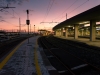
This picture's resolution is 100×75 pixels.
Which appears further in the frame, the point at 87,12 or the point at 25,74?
the point at 87,12

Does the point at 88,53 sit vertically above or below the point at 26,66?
below

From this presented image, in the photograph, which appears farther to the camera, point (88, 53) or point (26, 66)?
point (88, 53)

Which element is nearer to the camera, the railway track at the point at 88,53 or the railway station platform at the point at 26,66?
the railway station platform at the point at 26,66

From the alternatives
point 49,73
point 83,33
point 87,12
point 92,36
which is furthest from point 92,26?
point 83,33

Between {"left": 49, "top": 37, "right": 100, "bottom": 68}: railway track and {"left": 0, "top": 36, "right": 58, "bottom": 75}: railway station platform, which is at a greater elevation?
{"left": 0, "top": 36, "right": 58, "bottom": 75}: railway station platform

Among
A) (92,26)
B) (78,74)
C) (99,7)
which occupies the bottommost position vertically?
→ (78,74)

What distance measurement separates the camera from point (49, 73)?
26.5 feet

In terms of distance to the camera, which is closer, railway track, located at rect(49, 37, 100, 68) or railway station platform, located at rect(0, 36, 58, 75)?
railway station platform, located at rect(0, 36, 58, 75)

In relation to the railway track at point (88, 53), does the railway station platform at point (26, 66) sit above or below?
above

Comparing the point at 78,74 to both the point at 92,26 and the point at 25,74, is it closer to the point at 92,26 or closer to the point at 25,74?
the point at 25,74

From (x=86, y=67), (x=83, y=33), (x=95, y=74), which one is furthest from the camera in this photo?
(x=83, y=33)

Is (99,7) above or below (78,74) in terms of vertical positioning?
above

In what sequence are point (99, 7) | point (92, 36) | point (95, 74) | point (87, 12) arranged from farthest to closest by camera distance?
point (92, 36), point (87, 12), point (99, 7), point (95, 74)

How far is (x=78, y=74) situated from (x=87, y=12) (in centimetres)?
2002
